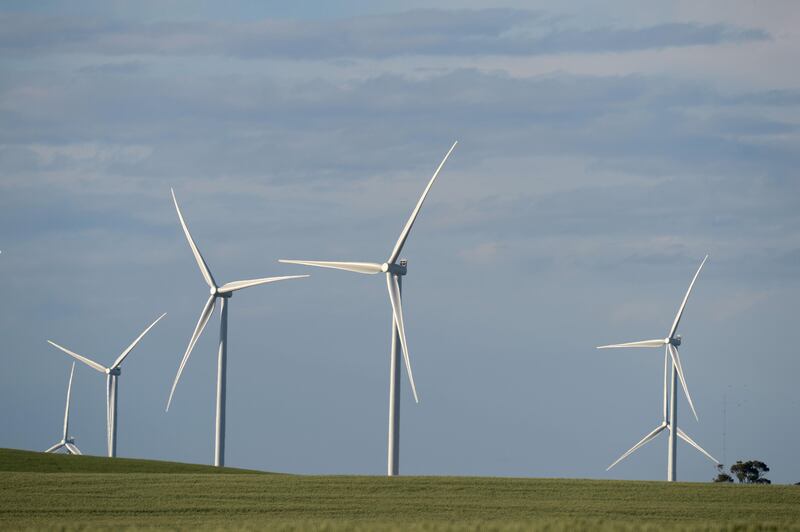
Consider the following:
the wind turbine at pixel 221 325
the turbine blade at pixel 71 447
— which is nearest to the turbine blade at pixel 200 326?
the wind turbine at pixel 221 325

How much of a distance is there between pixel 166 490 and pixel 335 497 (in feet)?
19.5

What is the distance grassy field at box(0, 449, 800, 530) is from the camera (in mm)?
39594

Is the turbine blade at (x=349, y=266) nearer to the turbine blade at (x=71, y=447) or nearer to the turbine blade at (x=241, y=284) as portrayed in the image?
the turbine blade at (x=241, y=284)

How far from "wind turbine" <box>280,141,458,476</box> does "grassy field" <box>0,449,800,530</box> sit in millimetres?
8236

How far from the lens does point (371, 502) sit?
46406mm

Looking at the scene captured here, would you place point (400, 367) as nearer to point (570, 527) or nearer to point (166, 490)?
point (166, 490)

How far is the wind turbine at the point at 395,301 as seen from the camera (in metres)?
61.1

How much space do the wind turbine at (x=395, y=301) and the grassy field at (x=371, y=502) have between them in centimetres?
824

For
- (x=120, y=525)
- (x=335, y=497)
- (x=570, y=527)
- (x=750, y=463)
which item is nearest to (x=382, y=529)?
(x=570, y=527)

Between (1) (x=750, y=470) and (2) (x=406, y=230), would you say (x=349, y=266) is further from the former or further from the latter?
(1) (x=750, y=470)

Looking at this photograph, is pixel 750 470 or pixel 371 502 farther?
pixel 750 470

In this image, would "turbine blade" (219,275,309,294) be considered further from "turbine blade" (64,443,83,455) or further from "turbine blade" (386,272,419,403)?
"turbine blade" (64,443,83,455)

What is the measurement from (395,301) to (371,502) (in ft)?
59.7

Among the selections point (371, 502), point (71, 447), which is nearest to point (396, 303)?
point (371, 502)
